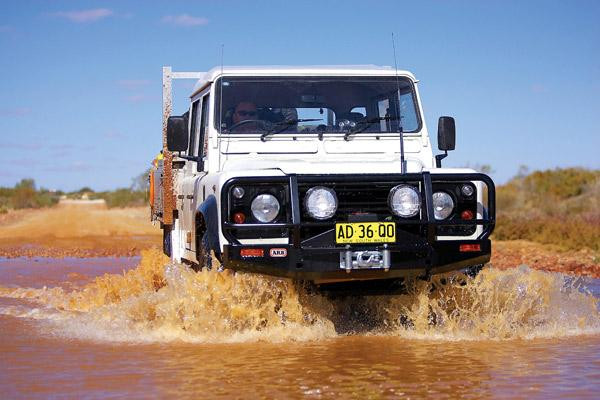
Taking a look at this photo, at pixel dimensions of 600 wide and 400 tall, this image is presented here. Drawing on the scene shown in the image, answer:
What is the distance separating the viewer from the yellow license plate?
23.7 feet

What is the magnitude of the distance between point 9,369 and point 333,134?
3354mm

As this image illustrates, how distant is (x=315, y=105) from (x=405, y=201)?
5.62 ft

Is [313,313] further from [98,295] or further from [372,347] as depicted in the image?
[98,295]

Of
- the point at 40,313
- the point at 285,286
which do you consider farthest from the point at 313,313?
the point at 40,313

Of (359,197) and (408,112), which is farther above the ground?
(408,112)

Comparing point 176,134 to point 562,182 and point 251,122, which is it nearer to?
point 251,122

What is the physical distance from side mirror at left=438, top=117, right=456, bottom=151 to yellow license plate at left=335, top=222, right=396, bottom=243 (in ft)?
5.33

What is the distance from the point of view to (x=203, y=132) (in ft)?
29.7

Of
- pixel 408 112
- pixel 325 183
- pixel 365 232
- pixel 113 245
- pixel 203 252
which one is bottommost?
pixel 113 245

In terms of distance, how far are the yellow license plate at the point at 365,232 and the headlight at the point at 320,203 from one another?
129 mm

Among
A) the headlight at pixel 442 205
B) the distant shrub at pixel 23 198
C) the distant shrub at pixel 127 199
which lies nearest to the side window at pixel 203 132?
the headlight at pixel 442 205

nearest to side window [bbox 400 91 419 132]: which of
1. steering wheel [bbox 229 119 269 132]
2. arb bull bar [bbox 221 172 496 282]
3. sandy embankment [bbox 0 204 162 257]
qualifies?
steering wheel [bbox 229 119 269 132]

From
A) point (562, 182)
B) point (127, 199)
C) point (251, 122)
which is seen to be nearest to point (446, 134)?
point (251, 122)

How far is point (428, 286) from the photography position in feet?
26.2
